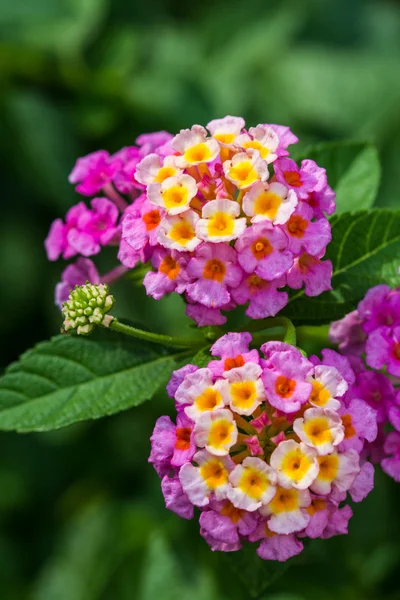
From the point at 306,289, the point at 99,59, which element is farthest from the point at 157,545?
the point at 99,59

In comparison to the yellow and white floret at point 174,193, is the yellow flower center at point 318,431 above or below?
below

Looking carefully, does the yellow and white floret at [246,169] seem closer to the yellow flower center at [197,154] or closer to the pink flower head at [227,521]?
the yellow flower center at [197,154]

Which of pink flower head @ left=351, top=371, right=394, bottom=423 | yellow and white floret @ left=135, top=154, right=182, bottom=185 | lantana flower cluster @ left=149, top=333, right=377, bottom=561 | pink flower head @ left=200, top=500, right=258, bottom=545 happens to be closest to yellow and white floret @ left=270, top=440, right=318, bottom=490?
lantana flower cluster @ left=149, top=333, right=377, bottom=561

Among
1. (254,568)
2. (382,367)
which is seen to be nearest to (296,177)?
(382,367)

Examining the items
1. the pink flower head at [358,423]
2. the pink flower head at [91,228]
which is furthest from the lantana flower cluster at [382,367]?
the pink flower head at [91,228]

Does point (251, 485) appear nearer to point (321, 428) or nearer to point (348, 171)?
point (321, 428)
